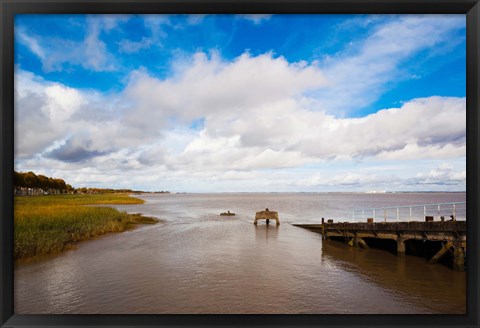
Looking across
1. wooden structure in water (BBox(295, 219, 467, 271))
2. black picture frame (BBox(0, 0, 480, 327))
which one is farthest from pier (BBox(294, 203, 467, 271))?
black picture frame (BBox(0, 0, 480, 327))

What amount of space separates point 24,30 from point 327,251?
503 inches

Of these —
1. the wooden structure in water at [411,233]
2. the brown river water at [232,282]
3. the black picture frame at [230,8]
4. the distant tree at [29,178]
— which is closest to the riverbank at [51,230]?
the distant tree at [29,178]

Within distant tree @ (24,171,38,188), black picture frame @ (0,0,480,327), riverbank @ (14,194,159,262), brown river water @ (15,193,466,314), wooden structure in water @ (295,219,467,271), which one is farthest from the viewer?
riverbank @ (14,194,159,262)

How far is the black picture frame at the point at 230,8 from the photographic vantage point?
4016 millimetres

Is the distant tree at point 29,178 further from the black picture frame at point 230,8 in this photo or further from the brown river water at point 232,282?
the black picture frame at point 230,8

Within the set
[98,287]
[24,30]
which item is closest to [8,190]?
[24,30]

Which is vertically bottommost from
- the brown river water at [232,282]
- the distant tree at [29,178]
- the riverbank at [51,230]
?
the brown river water at [232,282]

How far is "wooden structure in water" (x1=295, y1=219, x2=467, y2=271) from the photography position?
8.52 m

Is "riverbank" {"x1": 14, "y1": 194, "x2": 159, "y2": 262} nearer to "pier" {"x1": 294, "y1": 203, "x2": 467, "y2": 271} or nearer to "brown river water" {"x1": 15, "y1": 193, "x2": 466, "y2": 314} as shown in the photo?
"brown river water" {"x1": 15, "y1": 193, "x2": 466, "y2": 314}

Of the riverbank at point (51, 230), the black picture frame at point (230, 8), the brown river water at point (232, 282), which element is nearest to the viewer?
the black picture frame at point (230, 8)

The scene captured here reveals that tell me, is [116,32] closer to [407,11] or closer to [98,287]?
[407,11]

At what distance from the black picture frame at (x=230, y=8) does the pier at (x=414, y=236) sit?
5.59 meters

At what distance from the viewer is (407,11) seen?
13.7ft

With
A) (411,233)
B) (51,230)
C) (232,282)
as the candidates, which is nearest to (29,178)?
(51,230)
